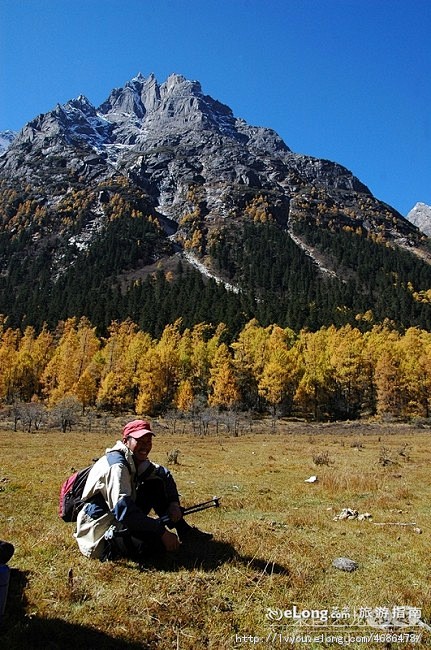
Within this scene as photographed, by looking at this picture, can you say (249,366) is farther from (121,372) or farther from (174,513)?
(174,513)

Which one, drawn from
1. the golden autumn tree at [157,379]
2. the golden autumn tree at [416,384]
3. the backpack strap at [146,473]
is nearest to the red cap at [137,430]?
the backpack strap at [146,473]

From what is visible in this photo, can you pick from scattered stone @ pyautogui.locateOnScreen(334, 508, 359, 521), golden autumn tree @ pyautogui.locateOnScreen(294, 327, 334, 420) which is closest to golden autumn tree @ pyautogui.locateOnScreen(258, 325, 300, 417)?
golden autumn tree @ pyautogui.locateOnScreen(294, 327, 334, 420)

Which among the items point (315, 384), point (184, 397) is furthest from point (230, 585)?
point (315, 384)

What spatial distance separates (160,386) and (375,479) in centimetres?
5996

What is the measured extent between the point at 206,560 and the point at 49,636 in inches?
111

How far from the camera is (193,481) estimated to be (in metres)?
16.7

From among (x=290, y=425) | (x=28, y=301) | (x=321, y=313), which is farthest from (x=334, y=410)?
(x=28, y=301)

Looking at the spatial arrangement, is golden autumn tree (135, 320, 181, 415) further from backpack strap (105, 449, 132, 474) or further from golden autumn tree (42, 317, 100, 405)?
backpack strap (105, 449, 132, 474)

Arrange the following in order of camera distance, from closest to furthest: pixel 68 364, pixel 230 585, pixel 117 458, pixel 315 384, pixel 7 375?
pixel 230 585 → pixel 117 458 → pixel 315 384 → pixel 68 364 → pixel 7 375

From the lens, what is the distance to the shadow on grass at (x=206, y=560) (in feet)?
20.1

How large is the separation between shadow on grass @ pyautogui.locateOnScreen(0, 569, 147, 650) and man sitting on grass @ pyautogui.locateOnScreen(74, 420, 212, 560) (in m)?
1.43

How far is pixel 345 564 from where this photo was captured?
22.6 ft

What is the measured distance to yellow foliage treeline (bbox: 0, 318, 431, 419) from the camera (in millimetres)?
71750

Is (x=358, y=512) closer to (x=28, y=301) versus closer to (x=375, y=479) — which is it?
(x=375, y=479)
